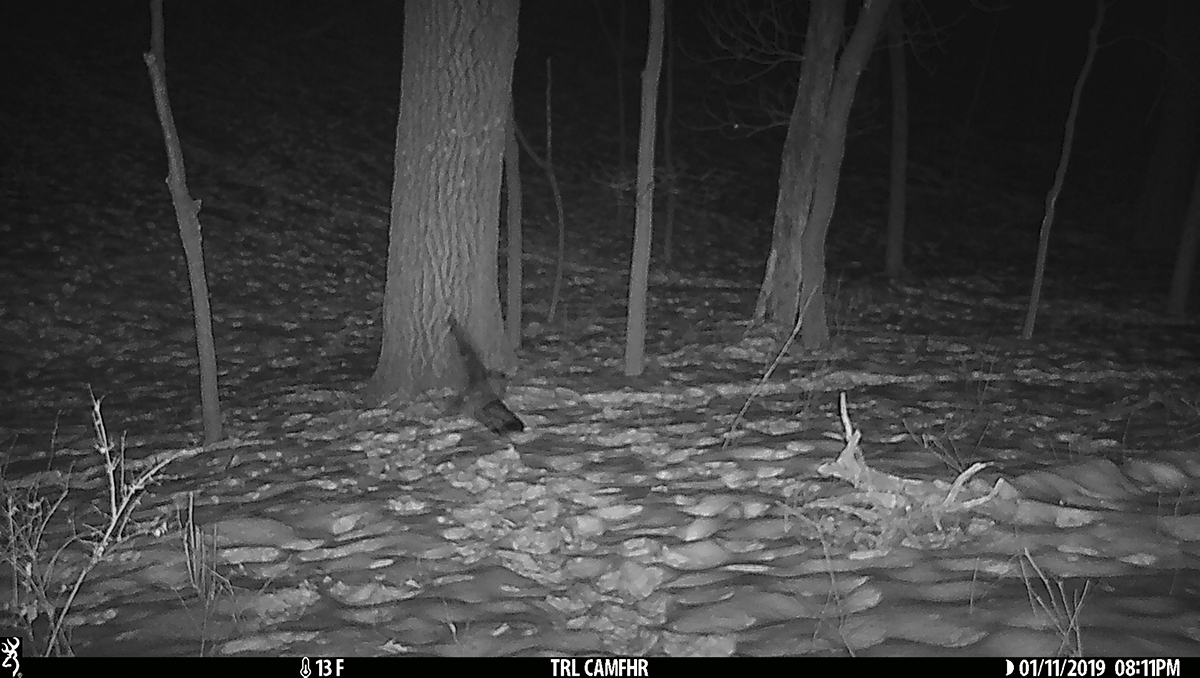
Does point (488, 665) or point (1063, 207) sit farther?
point (1063, 207)

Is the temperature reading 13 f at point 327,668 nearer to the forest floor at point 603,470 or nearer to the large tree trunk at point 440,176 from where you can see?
the forest floor at point 603,470

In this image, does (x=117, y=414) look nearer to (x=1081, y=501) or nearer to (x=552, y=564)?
(x=552, y=564)

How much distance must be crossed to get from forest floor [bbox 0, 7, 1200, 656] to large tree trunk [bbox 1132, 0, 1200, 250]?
17.2 feet

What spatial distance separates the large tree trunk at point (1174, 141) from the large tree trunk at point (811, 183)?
10.6m

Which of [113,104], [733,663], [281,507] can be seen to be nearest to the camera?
[733,663]

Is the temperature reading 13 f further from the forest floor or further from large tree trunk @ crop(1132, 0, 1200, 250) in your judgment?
large tree trunk @ crop(1132, 0, 1200, 250)

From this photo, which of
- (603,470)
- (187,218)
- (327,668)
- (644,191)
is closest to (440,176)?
(644,191)

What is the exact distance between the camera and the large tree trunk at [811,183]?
10.9 meters

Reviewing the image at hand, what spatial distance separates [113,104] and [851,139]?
64.5 feet

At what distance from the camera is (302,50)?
25.8m

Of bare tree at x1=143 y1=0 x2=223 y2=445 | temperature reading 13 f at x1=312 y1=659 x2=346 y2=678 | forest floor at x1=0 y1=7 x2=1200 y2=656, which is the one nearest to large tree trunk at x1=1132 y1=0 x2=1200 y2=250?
forest floor at x1=0 y1=7 x2=1200 y2=656

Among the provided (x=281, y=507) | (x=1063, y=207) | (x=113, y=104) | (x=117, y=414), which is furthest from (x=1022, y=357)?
(x=113, y=104)

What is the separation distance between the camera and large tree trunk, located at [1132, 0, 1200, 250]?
59.7 feet

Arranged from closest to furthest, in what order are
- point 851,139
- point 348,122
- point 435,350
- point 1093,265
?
point 435,350 < point 1093,265 < point 348,122 < point 851,139
